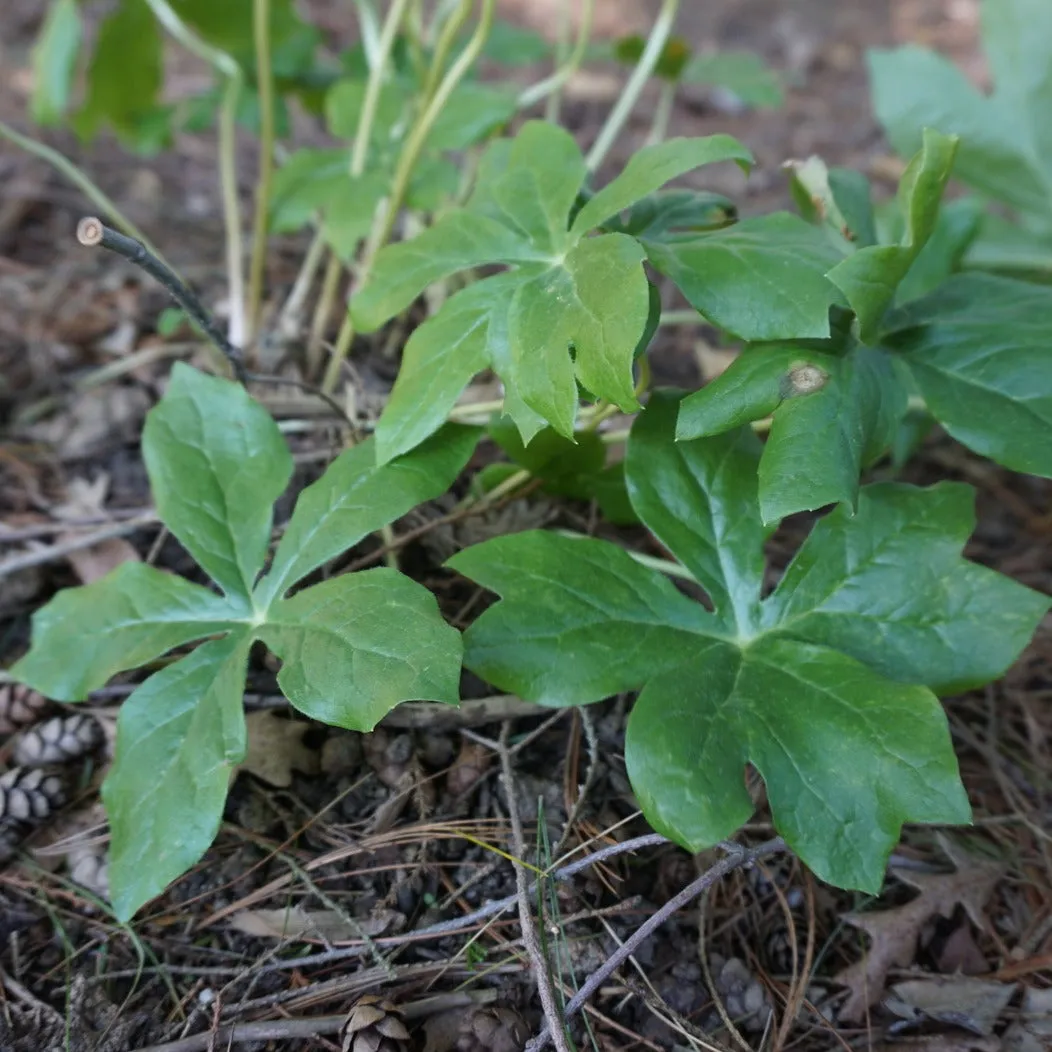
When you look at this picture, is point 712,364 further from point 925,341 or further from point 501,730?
point 501,730

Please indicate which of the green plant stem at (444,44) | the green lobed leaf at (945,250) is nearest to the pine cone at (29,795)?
the green plant stem at (444,44)

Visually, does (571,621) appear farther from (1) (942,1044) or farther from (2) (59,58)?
(2) (59,58)

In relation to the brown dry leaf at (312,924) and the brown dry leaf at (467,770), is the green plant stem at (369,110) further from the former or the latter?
the brown dry leaf at (312,924)

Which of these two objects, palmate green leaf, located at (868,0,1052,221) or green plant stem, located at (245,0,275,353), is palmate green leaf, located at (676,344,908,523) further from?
green plant stem, located at (245,0,275,353)

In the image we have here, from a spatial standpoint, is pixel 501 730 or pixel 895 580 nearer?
pixel 895 580

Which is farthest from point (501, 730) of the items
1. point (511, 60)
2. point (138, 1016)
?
point (511, 60)

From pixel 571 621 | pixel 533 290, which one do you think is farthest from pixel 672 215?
pixel 571 621

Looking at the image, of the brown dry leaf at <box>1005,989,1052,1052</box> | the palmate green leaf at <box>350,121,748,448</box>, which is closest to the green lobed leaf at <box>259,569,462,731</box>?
the palmate green leaf at <box>350,121,748,448</box>
